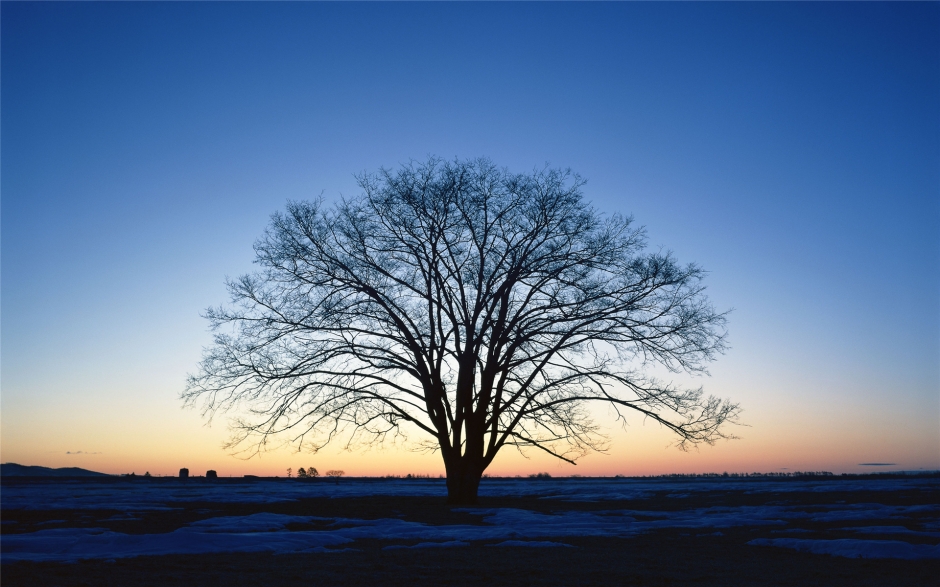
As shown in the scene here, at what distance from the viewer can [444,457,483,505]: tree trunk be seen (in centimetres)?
2094

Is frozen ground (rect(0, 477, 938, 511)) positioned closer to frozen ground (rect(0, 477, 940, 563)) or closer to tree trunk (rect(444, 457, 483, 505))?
frozen ground (rect(0, 477, 940, 563))

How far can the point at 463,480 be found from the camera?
20.9 metres

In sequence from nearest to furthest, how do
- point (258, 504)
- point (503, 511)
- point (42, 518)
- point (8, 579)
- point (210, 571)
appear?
1. point (8, 579)
2. point (210, 571)
3. point (42, 518)
4. point (503, 511)
5. point (258, 504)

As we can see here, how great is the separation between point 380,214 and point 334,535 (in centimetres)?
1165

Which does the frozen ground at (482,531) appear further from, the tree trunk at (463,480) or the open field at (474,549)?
the tree trunk at (463,480)

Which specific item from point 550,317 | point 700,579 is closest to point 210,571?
point 700,579

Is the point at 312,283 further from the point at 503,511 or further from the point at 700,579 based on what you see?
the point at 700,579

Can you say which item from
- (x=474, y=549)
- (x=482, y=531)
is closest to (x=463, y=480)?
(x=482, y=531)

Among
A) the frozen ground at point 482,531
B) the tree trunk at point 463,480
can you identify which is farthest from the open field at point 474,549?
the tree trunk at point 463,480

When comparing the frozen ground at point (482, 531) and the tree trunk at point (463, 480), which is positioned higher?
the tree trunk at point (463, 480)

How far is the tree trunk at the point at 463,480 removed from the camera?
2094 cm

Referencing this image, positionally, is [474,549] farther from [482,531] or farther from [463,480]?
[463,480]

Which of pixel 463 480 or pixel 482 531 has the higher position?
pixel 463 480

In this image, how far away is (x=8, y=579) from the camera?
22.8 feet
